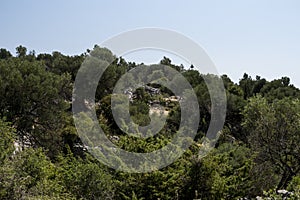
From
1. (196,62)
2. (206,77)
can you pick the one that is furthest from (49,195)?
(206,77)

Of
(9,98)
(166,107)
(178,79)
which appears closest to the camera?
(9,98)

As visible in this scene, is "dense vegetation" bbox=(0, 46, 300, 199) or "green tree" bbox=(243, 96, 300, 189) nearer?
"dense vegetation" bbox=(0, 46, 300, 199)

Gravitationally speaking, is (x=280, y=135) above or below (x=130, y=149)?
above

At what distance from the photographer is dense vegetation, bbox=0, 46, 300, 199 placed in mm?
8852

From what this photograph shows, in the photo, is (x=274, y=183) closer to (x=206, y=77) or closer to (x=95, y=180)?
(x=95, y=180)

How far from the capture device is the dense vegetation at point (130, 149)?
8.85 m

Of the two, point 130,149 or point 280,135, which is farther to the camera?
point 280,135

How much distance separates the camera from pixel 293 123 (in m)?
13.5

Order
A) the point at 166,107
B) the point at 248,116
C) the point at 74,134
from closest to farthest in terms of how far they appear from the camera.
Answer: the point at 248,116 → the point at 74,134 → the point at 166,107

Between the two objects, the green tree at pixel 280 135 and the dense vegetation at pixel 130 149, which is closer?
the dense vegetation at pixel 130 149

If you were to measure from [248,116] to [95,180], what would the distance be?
756 cm

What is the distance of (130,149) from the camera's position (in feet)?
34.8

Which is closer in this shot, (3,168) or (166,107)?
(3,168)

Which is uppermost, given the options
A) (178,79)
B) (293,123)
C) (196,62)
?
(178,79)
